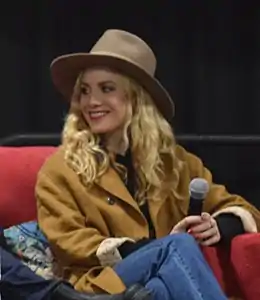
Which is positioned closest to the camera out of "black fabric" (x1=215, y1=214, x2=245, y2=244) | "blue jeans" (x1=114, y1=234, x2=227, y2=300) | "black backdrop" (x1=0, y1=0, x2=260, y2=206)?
"blue jeans" (x1=114, y1=234, x2=227, y2=300)

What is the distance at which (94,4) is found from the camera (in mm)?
3721

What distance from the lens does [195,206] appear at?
2.49 m

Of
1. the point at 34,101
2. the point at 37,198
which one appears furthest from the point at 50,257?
the point at 34,101

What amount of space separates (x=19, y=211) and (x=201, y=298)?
29.4 inches

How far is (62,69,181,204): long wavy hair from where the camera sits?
2.63m

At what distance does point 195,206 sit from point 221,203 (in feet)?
1.12

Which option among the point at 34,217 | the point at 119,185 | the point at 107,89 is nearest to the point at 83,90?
the point at 107,89

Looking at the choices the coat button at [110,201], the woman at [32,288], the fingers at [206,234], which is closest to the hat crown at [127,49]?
the coat button at [110,201]

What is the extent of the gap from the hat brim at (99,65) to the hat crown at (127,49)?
3 cm

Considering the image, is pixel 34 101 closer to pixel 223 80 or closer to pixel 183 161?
pixel 223 80

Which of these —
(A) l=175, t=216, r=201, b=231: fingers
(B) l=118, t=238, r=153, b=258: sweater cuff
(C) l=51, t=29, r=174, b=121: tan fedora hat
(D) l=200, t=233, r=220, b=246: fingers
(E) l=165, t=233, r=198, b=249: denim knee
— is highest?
(C) l=51, t=29, r=174, b=121: tan fedora hat

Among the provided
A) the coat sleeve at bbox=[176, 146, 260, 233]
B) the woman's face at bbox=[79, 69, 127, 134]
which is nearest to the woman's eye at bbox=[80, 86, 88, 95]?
the woman's face at bbox=[79, 69, 127, 134]

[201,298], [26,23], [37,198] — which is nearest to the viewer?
[201,298]

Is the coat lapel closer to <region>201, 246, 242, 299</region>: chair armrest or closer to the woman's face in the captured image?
the woman's face
